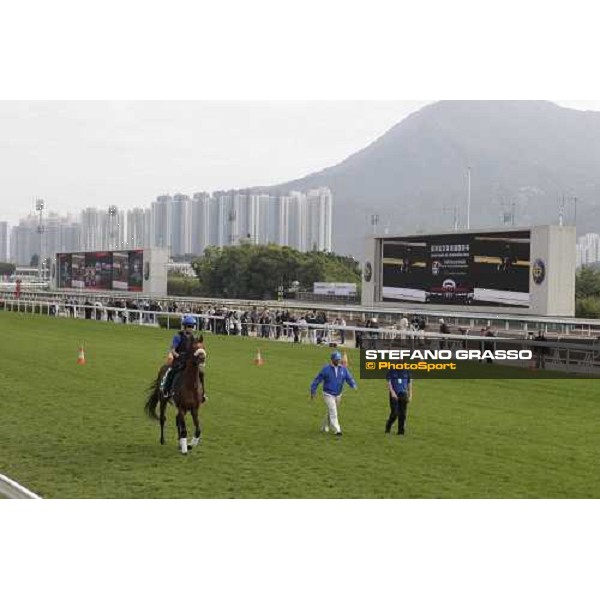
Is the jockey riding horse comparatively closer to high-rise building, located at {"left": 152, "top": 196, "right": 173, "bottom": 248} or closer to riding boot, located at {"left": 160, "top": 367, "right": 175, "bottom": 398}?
riding boot, located at {"left": 160, "top": 367, "right": 175, "bottom": 398}

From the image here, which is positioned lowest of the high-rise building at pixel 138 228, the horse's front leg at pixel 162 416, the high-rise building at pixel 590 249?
the horse's front leg at pixel 162 416

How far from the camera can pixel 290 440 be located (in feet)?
38.2

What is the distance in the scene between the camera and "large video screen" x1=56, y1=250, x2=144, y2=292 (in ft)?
187

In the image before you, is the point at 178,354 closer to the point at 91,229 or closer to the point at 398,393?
the point at 398,393

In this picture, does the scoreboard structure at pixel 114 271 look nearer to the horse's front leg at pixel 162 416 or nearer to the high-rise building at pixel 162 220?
the high-rise building at pixel 162 220

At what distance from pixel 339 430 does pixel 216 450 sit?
6.63 ft

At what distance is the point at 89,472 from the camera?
9.44m

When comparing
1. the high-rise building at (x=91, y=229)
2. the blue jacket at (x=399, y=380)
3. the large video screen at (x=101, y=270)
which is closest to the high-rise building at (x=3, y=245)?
the high-rise building at (x=91, y=229)

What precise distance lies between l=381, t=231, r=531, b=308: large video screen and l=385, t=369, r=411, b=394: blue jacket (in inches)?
736

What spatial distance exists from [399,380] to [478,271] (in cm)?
2066

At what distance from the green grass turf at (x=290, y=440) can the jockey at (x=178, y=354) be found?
85 cm

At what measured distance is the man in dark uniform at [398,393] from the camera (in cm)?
1180

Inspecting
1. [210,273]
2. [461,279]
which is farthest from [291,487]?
[210,273]

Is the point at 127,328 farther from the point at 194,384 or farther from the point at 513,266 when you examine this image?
the point at 194,384
